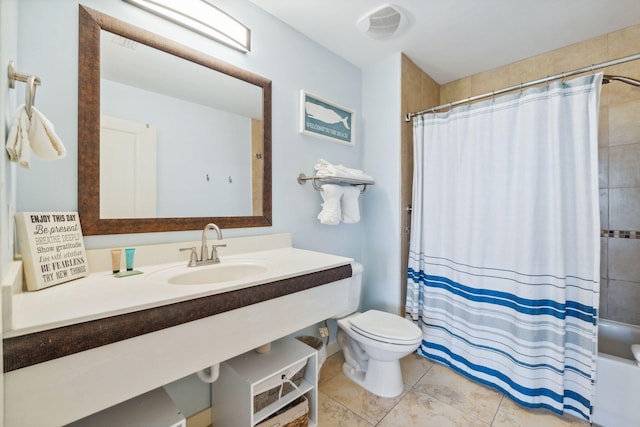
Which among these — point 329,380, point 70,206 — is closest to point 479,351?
point 329,380

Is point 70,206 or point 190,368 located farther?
point 70,206

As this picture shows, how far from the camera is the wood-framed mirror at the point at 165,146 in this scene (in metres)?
1.10

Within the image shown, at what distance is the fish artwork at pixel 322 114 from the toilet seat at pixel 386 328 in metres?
1.37

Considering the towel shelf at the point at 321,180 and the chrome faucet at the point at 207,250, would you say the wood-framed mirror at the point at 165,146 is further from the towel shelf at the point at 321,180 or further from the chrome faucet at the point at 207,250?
the towel shelf at the point at 321,180

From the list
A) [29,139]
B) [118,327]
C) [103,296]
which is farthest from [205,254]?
[29,139]

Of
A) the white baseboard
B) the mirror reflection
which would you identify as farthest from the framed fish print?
the white baseboard

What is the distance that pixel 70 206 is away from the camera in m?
Answer: 1.05

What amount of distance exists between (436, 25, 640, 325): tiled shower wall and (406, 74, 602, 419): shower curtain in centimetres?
74

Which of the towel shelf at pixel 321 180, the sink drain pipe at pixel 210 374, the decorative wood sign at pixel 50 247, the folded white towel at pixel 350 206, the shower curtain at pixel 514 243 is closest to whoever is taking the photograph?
the decorative wood sign at pixel 50 247

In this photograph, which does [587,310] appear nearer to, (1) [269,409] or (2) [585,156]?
(2) [585,156]

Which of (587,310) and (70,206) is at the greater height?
(70,206)

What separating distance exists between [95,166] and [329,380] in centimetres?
174

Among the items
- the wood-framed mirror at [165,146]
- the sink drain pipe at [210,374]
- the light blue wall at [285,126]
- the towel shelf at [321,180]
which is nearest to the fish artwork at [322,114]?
the light blue wall at [285,126]

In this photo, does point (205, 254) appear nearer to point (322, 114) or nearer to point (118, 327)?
point (118, 327)
